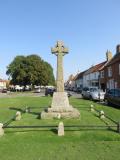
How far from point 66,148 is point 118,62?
4464 cm

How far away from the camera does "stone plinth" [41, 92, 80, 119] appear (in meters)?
14.2

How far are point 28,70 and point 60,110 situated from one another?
6557 centimetres

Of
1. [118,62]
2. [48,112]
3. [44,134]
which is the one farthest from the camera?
[118,62]

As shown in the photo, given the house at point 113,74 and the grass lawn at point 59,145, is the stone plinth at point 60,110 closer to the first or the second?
the grass lawn at point 59,145

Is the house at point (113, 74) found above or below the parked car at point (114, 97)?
above

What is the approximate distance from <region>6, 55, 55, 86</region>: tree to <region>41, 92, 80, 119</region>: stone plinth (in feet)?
208

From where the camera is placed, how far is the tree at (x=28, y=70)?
7856cm

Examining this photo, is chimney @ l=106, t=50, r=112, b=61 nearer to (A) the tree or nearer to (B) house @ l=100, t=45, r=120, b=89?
(B) house @ l=100, t=45, r=120, b=89

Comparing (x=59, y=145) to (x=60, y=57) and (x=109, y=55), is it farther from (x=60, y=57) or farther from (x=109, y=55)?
(x=109, y=55)

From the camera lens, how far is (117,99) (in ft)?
79.6

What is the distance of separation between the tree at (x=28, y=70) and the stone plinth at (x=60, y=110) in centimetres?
6346

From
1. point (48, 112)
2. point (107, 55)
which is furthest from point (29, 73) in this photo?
point (48, 112)

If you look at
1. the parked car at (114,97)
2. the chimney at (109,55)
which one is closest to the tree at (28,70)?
the chimney at (109,55)

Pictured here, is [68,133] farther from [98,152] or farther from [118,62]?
[118,62]
